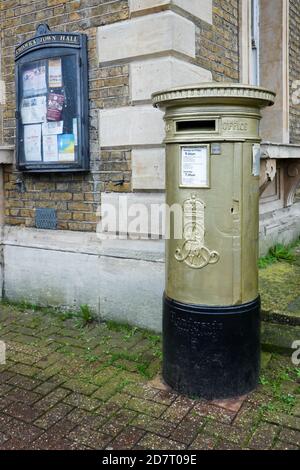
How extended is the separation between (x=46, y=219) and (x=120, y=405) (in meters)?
2.28

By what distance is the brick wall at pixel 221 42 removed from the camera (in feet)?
13.5

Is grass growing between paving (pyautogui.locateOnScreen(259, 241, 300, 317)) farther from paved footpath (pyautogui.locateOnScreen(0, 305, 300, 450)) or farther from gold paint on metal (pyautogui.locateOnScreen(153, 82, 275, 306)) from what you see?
gold paint on metal (pyautogui.locateOnScreen(153, 82, 275, 306))

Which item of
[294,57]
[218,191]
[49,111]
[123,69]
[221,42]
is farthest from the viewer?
[294,57]

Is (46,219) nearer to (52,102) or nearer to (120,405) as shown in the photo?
(52,102)

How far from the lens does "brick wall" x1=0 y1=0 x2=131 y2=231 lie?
3982 mm

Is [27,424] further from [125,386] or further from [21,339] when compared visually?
[21,339]

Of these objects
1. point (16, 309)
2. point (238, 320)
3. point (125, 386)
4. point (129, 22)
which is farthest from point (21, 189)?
point (238, 320)

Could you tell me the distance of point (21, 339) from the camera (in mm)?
3871

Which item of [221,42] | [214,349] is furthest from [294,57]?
[214,349]

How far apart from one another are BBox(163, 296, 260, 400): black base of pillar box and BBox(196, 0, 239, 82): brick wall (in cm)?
233

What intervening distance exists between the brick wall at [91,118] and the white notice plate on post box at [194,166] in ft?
3.98

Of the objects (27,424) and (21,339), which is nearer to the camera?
(27,424)

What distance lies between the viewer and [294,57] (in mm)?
6438

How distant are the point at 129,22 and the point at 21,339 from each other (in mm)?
A: 2761
